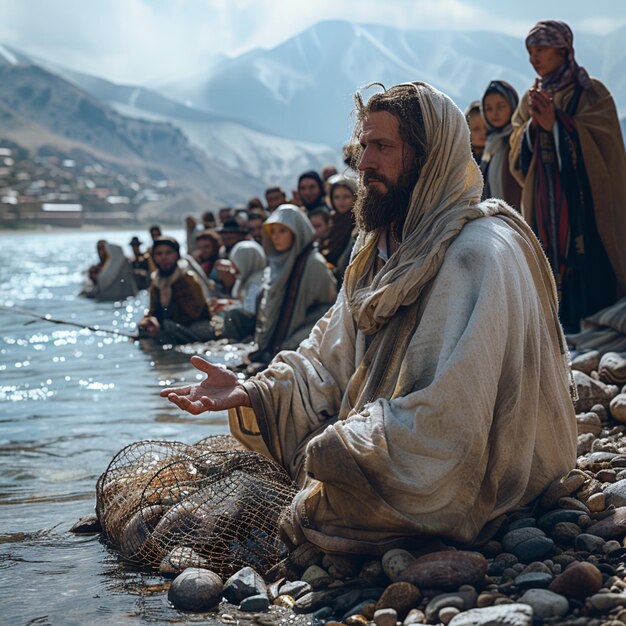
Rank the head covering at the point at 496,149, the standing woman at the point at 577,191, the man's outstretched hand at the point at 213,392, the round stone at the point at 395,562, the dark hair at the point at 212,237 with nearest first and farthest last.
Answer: the round stone at the point at 395,562 < the man's outstretched hand at the point at 213,392 < the standing woman at the point at 577,191 < the head covering at the point at 496,149 < the dark hair at the point at 212,237

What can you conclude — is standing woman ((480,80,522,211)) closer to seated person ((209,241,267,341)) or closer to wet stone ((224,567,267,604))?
seated person ((209,241,267,341))

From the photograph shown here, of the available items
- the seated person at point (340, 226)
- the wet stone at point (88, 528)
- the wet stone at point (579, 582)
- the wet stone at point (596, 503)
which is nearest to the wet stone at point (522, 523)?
the wet stone at point (596, 503)

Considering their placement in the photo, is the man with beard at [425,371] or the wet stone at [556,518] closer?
the man with beard at [425,371]

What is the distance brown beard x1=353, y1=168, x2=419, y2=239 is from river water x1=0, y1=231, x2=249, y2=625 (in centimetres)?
151

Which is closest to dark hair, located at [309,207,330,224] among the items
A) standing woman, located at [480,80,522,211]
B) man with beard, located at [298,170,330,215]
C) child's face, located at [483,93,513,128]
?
man with beard, located at [298,170,330,215]

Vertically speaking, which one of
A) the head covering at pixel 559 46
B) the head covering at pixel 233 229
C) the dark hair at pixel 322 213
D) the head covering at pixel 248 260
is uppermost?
the head covering at pixel 559 46

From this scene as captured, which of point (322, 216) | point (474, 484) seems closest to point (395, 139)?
point (474, 484)

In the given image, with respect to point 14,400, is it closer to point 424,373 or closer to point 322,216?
point 322,216

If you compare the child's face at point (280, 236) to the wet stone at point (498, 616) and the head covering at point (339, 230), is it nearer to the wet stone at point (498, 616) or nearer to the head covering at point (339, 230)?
the head covering at point (339, 230)

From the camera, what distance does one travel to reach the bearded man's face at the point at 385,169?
3.99 meters

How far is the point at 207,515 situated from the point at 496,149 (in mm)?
5235

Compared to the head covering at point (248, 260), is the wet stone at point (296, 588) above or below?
below

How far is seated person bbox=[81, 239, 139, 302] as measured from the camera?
72.3 ft

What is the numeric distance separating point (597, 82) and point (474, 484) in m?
5.01
